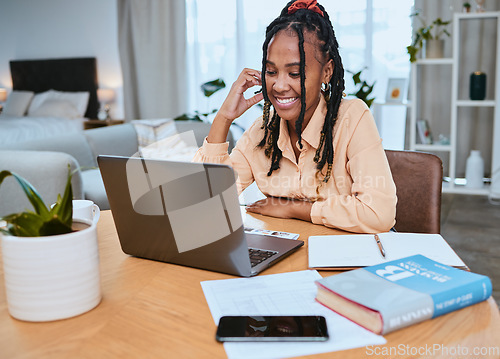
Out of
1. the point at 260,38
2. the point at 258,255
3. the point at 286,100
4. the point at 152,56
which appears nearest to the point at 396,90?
the point at 260,38

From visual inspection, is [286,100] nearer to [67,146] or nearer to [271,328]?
[271,328]

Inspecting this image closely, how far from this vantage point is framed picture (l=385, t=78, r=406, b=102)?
419 cm

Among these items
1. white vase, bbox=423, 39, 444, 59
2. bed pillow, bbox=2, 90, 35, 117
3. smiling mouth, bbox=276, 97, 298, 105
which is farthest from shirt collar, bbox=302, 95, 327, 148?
bed pillow, bbox=2, 90, 35, 117

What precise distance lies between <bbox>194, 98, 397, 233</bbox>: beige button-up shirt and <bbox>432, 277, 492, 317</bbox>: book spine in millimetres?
451

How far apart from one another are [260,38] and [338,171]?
144 inches

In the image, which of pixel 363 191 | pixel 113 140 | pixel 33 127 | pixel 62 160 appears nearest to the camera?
pixel 363 191

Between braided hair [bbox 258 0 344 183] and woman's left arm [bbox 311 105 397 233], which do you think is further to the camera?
braided hair [bbox 258 0 344 183]

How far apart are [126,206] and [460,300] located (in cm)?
59

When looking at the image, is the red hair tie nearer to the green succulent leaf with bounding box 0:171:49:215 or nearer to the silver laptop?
the silver laptop

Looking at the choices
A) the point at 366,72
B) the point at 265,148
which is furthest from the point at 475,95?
the point at 265,148

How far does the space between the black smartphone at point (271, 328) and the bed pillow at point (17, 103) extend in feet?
19.3

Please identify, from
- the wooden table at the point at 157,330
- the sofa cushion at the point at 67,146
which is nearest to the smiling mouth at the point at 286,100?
the wooden table at the point at 157,330

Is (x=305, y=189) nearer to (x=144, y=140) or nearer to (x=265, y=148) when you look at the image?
(x=265, y=148)

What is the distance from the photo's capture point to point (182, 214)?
843 millimetres
